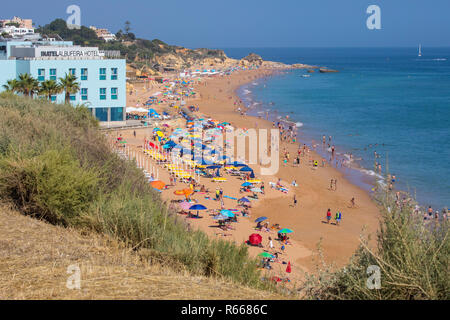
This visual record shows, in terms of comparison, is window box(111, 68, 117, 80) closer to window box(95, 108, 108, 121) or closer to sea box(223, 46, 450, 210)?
window box(95, 108, 108, 121)

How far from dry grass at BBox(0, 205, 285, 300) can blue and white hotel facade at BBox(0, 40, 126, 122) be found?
2546cm

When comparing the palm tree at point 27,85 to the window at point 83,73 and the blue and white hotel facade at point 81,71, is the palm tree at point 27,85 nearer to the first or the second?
the blue and white hotel facade at point 81,71

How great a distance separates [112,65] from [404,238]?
103 feet

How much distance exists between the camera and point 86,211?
10.2m

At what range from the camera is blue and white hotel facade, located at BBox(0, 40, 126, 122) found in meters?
32.6

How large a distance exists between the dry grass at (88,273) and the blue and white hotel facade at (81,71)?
2546 centimetres

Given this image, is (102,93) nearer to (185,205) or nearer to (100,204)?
(185,205)

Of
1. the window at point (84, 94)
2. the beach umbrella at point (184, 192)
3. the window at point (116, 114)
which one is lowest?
the beach umbrella at point (184, 192)

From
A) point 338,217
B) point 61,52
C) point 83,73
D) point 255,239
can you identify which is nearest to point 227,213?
point 255,239

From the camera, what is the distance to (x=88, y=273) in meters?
6.90

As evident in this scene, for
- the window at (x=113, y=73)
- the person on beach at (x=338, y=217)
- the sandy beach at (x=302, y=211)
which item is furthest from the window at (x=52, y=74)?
the person on beach at (x=338, y=217)

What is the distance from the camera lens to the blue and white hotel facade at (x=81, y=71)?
107ft

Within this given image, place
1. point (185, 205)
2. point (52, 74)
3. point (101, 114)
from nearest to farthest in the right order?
point (185, 205), point (52, 74), point (101, 114)

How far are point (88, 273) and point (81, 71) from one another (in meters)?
29.6
